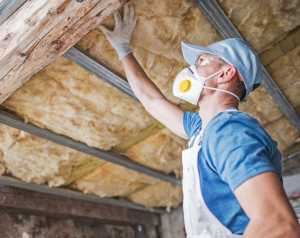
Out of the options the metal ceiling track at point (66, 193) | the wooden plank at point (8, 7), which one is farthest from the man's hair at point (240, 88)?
the metal ceiling track at point (66, 193)

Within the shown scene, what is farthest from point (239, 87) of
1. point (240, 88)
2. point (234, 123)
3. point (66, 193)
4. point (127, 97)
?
point (66, 193)

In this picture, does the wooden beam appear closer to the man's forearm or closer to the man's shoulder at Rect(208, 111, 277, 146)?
the man's forearm

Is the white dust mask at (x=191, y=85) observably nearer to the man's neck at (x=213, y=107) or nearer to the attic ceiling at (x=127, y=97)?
the man's neck at (x=213, y=107)

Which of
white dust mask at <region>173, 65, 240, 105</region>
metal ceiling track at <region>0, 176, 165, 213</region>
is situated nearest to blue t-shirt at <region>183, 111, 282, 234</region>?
white dust mask at <region>173, 65, 240, 105</region>

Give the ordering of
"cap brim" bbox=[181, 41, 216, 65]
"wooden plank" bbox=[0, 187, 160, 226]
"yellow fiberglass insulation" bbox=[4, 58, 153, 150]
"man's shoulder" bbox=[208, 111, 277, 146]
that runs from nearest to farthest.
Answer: "man's shoulder" bbox=[208, 111, 277, 146], "cap brim" bbox=[181, 41, 216, 65], "yellow fiberglass insulation" bbox=[4, 58, 153, 150], "wooden plank" bbox=[0, 187, 160, 226]

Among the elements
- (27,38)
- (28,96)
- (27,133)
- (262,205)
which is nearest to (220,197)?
(262,205)

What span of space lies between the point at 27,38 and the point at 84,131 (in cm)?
105

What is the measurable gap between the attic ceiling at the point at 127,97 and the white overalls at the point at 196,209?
2.42 ft

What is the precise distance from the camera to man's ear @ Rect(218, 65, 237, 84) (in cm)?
145

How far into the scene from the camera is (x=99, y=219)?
370 centimetres

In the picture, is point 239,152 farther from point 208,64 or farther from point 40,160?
point 40,160

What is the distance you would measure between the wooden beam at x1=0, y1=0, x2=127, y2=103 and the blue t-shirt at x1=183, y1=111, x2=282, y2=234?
669mm

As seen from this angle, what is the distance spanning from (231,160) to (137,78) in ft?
3.03

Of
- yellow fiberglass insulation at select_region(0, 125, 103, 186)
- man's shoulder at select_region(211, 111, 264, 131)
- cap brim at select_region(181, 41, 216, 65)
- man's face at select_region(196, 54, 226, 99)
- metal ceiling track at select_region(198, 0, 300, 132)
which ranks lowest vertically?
man's shoulder at select_region(211, 111, 264, 131)
